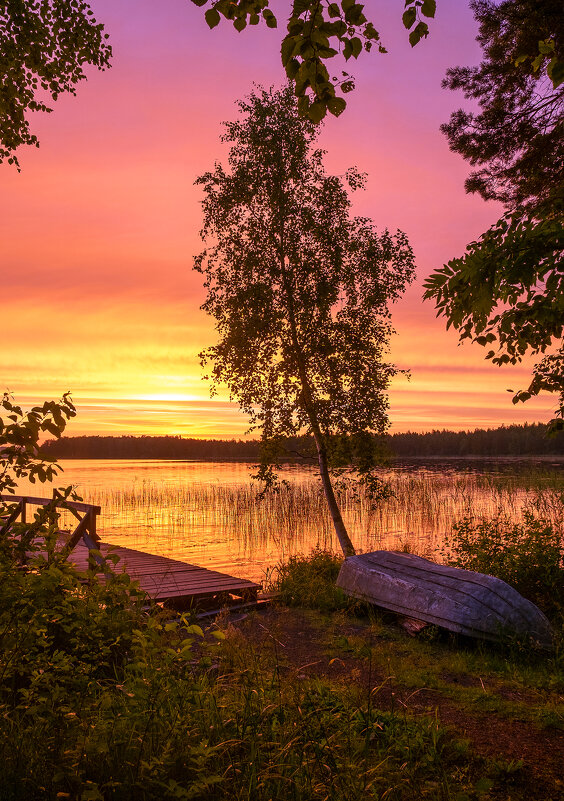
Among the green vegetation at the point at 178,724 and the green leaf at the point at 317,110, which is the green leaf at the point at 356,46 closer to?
the green leaf at the point at 317,110

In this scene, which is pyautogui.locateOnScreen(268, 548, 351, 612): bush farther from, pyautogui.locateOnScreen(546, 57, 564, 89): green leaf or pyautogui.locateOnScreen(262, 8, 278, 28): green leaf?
pyautogui.locateOnScreen(262, 8, 278, 28): green leaf

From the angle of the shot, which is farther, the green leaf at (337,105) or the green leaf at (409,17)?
the green leaf at (337,105)

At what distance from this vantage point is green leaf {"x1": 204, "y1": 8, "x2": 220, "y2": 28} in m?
3.74

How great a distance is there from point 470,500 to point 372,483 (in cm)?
1443

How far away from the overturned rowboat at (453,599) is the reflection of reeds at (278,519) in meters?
5.10

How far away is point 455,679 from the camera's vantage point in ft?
24.8

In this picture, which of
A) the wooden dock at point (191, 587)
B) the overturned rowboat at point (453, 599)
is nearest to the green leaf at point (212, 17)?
the overturned rowboat at point (453, 599)

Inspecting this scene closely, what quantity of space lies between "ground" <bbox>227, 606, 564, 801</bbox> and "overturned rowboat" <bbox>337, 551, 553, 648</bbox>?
1.08ft

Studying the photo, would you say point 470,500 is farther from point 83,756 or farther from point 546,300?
point 83,756

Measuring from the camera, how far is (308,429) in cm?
1566

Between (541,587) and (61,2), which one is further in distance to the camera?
(541,587)

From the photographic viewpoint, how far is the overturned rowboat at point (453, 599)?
8.70m

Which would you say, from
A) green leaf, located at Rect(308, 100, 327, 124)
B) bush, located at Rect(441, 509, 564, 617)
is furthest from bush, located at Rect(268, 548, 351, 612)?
green leaf, located at Rect(308, 100, 327, 124)

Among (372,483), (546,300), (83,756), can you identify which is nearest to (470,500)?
(372,483)
